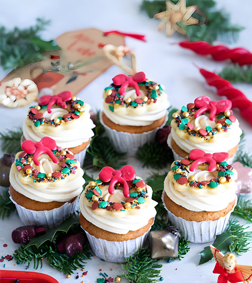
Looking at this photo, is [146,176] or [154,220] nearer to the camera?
[154,220]

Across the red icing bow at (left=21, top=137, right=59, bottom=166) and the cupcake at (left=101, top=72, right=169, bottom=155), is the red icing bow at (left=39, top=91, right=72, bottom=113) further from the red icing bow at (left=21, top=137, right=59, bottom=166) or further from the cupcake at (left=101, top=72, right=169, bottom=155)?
the red icing bow at (left=21, top=137, right=59, bottom=166)

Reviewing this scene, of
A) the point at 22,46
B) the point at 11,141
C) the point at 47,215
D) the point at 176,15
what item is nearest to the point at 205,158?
the point at 47,215

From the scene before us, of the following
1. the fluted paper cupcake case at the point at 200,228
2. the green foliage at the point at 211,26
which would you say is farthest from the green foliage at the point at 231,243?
the green foliage at the point at 211,26

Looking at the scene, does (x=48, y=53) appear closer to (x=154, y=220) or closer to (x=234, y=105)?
(x=154, y=220)

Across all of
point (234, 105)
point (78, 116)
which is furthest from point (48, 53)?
point (234, 105)

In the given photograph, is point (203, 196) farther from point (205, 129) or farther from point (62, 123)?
point (62, 123)

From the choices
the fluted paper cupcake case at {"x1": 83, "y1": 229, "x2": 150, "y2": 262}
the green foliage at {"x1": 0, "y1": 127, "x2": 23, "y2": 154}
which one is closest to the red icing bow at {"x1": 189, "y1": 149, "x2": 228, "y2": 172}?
the fluted paper cupcake case at {"x1": 83, "y1": 229, "x2": 150, "y2": 262}
